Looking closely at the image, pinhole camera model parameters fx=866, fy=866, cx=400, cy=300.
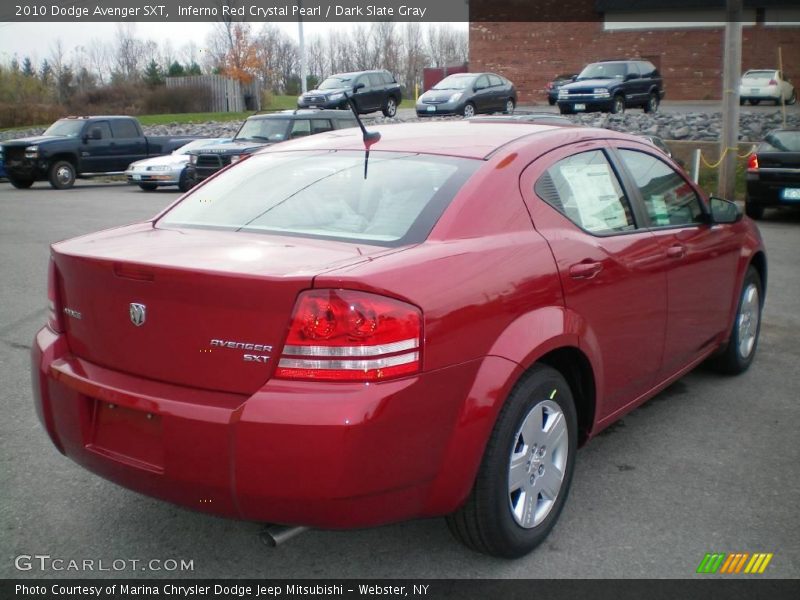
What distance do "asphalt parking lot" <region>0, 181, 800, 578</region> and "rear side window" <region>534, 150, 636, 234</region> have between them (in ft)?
3.88

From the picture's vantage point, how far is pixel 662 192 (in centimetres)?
464

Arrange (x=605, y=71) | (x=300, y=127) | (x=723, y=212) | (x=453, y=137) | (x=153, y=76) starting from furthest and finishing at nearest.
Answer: (x=153, y=76)
(x=605, y=71)
(x=300, y=127)
(x=723, y=212)
(x=453, y=137)

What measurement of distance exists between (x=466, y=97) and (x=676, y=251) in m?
23.2

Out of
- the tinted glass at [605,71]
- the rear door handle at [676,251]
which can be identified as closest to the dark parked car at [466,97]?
the tinted glass at [605,71]

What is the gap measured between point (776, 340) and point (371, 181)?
165 inches

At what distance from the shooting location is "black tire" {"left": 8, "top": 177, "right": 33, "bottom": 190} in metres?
21.8

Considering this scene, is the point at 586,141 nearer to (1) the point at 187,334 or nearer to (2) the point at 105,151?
(1) the point at 187,334

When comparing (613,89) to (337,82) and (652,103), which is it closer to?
(652,103)

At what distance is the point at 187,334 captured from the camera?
9.46 feet

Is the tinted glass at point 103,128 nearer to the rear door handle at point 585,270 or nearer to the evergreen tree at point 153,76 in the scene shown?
the rear door handle at point 585,270

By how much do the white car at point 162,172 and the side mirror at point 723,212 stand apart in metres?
16.2

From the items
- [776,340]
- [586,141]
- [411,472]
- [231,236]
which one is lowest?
[776,340]

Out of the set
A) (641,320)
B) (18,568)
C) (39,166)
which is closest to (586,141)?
(641,320)

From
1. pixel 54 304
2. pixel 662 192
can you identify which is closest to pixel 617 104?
pixel 662 192
